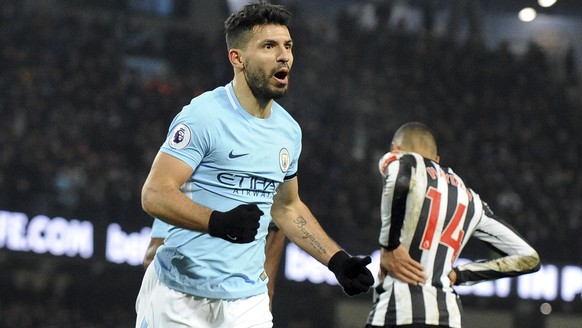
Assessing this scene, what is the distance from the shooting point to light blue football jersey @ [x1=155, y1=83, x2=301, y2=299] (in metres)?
3.76

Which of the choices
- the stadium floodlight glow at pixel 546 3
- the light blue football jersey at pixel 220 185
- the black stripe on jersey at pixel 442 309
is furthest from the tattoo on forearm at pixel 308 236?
the stadium floodlight glow at pixel 546 3

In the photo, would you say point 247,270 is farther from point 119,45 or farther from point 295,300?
point 119,45

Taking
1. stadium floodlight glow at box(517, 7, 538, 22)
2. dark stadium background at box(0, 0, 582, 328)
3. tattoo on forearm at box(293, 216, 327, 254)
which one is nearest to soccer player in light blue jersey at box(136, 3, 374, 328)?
tattoo on forearm at box(293, 216, 327, 254)

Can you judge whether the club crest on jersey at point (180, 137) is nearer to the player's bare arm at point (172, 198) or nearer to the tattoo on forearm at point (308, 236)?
the player's bare arm at point (172, 198)

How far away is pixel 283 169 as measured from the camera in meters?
4.00

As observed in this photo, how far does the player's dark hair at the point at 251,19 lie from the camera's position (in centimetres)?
389

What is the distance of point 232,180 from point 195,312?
0.53 metres

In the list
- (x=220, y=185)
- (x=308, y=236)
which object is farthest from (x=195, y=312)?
(x=308, y=236)

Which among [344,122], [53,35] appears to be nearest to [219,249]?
[344,122]

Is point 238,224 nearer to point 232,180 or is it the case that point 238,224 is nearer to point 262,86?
point 232,180

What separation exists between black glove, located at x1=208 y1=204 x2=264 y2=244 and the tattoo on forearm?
76 cm

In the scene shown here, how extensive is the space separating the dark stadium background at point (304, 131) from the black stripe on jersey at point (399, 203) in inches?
408

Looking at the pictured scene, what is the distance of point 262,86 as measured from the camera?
12.7 ft

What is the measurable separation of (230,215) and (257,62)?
756 millimetres
